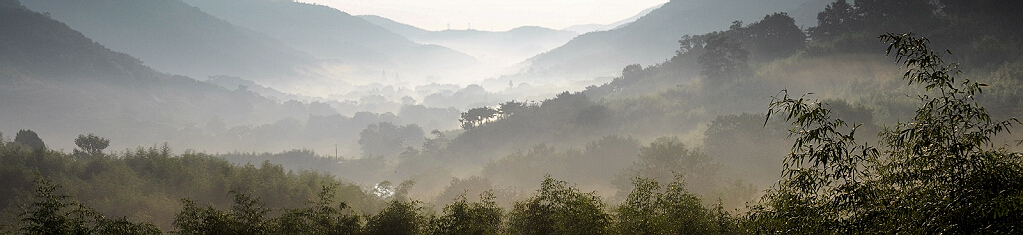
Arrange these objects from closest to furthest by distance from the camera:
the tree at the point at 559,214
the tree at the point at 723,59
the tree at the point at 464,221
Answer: the tree at the point at 559,214
the tree at the point at 464,221
the tree at the point at 723,59

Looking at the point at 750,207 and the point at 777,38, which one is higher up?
the point at 777,38

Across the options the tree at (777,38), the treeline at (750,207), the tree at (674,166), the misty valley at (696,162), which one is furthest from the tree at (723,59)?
the treeline at (750,207)

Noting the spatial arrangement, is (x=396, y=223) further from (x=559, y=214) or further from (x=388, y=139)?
(x=388, y=139)

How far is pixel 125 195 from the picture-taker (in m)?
34.8

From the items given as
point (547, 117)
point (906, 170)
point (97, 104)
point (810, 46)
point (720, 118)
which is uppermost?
point (97, 104)

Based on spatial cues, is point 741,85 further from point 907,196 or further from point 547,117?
point 907,196

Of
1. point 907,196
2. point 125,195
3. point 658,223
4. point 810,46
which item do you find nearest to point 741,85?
point 810,46

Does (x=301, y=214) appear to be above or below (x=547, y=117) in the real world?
below

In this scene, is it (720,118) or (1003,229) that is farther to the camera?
(720,118)

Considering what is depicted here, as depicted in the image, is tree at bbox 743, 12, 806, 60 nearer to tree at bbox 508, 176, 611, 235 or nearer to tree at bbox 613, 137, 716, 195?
tree at bbox 613, 137, 716, 195

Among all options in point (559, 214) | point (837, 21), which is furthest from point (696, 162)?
point (837, 21)

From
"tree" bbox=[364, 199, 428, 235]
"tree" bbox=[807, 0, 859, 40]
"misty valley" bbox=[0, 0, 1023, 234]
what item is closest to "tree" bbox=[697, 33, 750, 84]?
"misty valley" bbox=[0, 0, 1023, 234]

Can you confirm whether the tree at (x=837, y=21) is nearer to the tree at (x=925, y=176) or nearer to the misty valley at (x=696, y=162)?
the misty valley at (x=696, y=162)

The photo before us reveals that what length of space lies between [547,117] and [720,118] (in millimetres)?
37744
